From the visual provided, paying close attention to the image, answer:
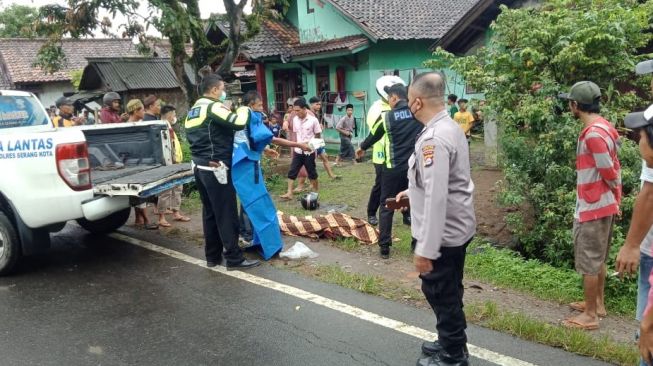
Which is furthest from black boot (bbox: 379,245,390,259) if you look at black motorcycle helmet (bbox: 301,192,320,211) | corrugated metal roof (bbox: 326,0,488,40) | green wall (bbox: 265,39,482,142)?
green wall (bbox: 265,39,482,142)

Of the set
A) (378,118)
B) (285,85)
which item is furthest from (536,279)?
Answer: (285,85)

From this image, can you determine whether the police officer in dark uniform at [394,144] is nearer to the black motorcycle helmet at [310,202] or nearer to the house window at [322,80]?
the black motorcycle helmet at [310,202]

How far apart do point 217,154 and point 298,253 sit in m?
1.38

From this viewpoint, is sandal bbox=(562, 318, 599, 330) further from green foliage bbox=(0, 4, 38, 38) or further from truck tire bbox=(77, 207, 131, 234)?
green foliage bbox=(0, 4, 38, 38)

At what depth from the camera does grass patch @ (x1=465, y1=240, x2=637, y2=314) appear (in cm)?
444

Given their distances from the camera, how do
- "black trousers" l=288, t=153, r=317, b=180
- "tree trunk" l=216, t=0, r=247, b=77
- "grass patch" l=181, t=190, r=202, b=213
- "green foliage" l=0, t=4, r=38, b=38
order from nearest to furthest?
1. "grass patch" l=181, t=190, r=202, b=213
2. "black trousers" l=288, t=153, r=317, b=180
3. "tree trunk" l=216, t=0, r=247, b=77
4. "green foliage" l=0, t=4, r=38, b=38

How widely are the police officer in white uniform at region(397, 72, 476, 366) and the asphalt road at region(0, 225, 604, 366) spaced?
480mm

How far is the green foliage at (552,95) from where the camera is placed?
5.45m

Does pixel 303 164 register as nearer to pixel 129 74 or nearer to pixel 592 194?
pixel 592 194

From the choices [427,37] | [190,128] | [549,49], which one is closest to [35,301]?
[190,128]

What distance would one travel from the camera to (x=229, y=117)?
5.09 m

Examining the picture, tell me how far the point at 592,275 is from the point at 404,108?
2.38 metres

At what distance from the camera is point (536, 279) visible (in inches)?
191

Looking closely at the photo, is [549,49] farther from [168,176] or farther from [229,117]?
[168,176]
